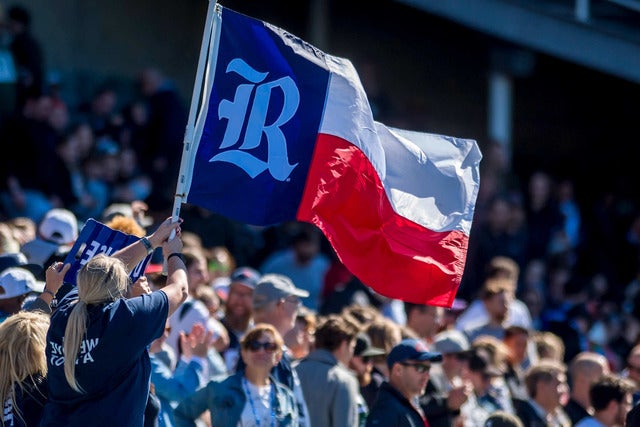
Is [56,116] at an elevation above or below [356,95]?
below

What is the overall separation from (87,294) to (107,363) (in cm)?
28

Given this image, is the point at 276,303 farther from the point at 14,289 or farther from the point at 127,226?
the point at 14,289

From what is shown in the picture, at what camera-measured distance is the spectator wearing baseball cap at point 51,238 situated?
26.0ft

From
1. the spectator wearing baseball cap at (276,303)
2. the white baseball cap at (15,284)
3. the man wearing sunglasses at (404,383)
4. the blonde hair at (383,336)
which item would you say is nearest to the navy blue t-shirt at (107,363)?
the white baseball cap at (15,284)

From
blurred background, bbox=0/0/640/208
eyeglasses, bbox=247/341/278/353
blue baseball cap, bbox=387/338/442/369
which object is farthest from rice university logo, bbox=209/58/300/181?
blurred background, bbox=0/0/640/208

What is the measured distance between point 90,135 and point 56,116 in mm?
362

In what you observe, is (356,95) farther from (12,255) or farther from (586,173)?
(586,173)

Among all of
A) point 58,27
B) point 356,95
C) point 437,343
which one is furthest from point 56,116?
point 356,95

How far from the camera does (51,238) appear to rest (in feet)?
26.5

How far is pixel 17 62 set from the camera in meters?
12.7

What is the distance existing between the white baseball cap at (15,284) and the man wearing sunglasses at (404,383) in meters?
1.83

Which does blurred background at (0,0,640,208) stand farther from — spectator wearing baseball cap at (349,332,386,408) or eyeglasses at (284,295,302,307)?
eyeglasses at (284,295,302,307)

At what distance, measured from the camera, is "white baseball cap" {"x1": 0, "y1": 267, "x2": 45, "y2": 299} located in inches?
257

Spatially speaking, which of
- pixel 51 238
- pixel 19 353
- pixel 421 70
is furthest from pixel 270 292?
pixel 421 70
